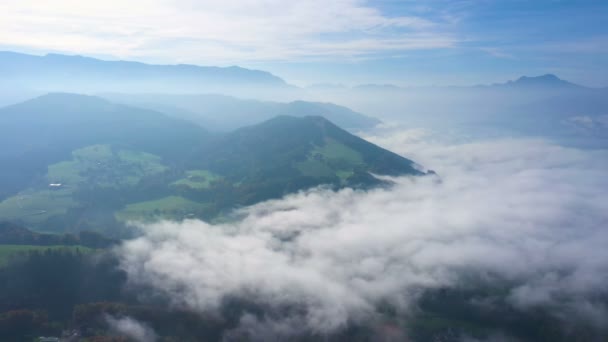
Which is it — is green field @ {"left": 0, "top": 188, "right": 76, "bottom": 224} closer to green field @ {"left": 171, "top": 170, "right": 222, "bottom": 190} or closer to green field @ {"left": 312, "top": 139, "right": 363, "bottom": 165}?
green field @ {"left": 171, "top": 170, "right": 222, "bottom": 190}

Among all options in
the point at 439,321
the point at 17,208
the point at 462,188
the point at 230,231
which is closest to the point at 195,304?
the point at 230,231

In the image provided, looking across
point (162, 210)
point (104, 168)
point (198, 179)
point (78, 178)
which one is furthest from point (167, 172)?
point (162, 210)

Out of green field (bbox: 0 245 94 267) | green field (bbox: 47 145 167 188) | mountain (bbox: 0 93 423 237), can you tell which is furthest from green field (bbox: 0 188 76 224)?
green field (bbox: 0 245 94 267)

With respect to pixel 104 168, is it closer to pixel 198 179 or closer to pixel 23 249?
pixel 198 179

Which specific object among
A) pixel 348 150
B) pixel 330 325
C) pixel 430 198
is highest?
pixel 348 150

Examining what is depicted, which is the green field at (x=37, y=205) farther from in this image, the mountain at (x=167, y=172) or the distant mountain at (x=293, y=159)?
the distant mountain at (x=293, y=159)

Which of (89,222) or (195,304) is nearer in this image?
(195,304)

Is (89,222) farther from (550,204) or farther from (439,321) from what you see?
(550,204)

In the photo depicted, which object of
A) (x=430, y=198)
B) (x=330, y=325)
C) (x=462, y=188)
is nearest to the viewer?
(x=330, y=325)
